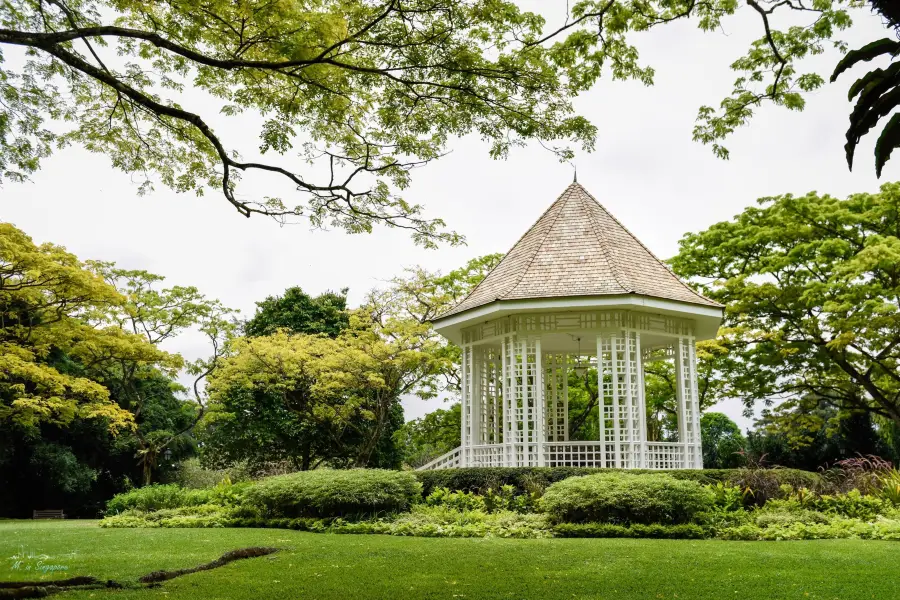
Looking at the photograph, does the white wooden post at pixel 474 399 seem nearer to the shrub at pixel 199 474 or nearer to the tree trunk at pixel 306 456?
the shrub at pixel 199 474

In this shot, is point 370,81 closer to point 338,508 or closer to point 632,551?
point 632,551

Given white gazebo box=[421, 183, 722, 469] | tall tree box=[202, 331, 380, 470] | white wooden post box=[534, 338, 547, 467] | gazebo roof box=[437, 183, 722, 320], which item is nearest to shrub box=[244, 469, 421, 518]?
white wooden post box=[534, 338, 547, 467]

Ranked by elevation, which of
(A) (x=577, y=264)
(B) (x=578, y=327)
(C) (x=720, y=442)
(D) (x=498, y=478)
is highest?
→ (A) (x=577, y=264)

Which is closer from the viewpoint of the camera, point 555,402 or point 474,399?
point 474,399

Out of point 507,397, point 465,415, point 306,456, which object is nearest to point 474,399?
point 465,415

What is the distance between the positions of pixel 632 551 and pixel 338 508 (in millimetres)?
5591

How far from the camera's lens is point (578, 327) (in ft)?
49.3

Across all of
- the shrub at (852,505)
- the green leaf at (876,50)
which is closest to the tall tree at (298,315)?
the shrub at (852,505)

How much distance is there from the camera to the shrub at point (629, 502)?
10.8 m

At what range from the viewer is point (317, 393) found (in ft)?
74.5

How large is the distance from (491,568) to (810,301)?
14476 mm

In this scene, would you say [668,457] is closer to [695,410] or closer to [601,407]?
[695,410]

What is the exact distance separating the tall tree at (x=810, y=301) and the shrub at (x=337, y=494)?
11.7 metres

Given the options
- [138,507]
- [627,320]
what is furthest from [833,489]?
[138,507]
